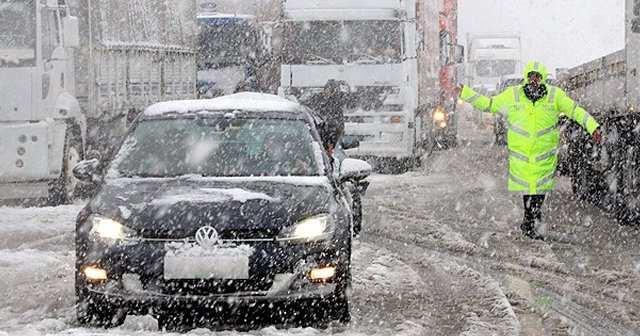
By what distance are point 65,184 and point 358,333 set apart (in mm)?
8533

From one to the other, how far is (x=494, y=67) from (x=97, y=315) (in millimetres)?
40721

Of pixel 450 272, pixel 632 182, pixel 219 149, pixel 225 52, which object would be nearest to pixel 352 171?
pixel 219 149

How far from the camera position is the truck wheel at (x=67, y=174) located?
Result: 14.5 meters

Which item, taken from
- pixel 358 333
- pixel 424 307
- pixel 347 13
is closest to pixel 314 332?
pixel 358 333

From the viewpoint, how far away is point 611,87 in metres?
13.1

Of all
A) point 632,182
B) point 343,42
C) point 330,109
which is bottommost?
point 632,182

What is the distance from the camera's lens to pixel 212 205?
22.4 feet

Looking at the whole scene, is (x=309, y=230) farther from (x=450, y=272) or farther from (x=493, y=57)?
(x=493, y=57)

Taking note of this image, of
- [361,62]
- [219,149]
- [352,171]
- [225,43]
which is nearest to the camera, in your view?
[219,149]

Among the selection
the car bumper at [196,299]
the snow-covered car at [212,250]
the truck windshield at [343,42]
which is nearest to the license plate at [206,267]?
the snow-covered car at [212,250]

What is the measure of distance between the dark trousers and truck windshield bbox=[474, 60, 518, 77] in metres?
34.9

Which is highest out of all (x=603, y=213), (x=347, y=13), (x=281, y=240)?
(x=347, y=13)

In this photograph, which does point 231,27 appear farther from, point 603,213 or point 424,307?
point 424,307

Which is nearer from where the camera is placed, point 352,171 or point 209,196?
point 209,196
